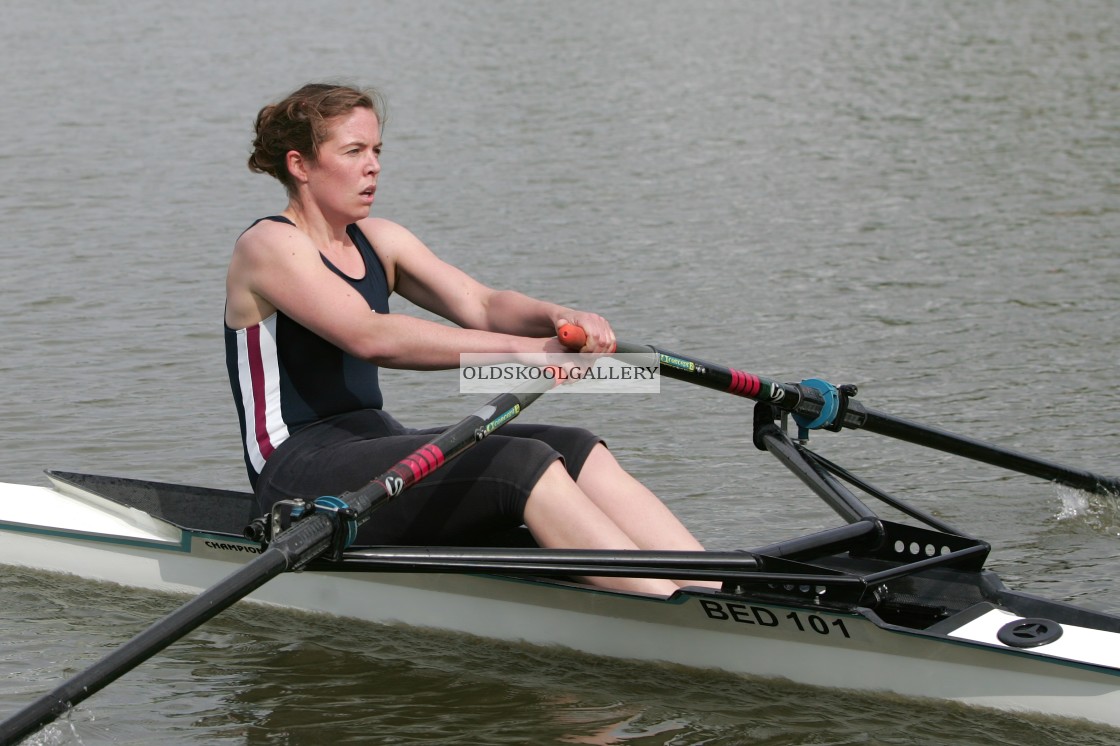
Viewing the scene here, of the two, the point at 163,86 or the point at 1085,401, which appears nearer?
the point at 1085,401

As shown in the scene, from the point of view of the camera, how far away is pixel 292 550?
401 centimetres

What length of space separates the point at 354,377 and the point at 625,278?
5435 mm

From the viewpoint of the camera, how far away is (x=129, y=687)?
187 inches

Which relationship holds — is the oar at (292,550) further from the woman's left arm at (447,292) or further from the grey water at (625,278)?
the grey water at (625,278)

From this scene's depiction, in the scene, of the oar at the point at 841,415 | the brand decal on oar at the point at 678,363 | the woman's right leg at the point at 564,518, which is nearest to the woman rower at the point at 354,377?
the woman's right leg at the point at 564,518

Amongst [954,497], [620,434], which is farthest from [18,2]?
[954,497]

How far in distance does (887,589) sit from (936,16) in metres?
19.7

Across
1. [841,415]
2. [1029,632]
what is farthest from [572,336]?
[1029,632]

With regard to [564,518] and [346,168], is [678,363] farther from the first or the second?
[346,168]

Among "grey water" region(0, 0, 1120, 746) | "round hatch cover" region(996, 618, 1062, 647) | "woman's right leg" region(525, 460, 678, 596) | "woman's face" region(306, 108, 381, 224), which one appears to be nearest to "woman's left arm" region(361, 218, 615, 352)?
"woman's face" region(306, 108, 381, 224)

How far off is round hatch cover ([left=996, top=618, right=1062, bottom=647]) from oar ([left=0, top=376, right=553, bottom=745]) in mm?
1528

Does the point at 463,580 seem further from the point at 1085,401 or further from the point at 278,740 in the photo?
the point at 1085,401

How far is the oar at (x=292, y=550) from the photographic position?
11.7 feet

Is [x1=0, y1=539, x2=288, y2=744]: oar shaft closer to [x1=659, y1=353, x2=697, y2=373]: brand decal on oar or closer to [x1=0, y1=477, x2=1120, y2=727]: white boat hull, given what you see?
[x1=0, y1=477, x2=1120, y2=727]: white boat hull
